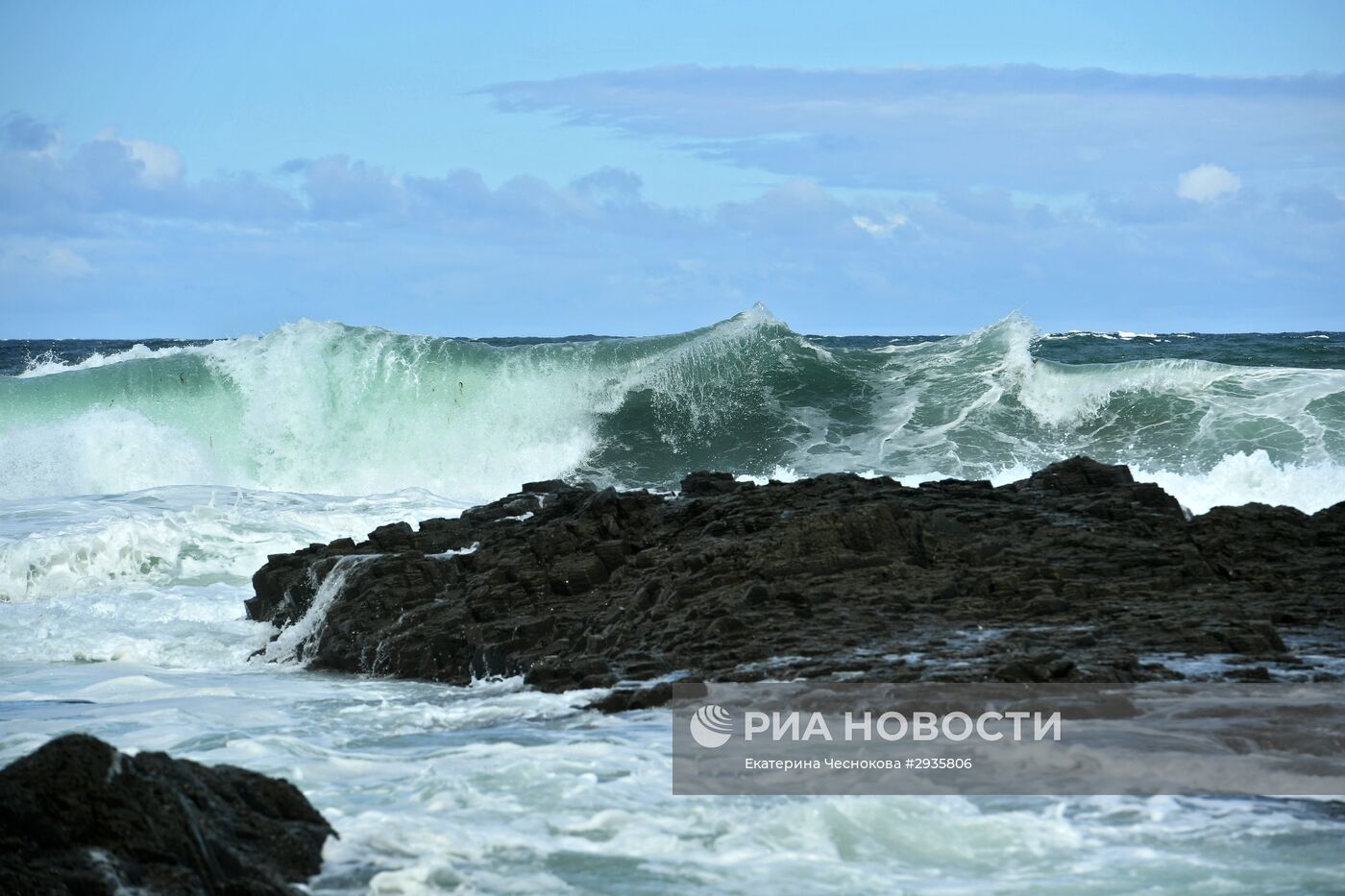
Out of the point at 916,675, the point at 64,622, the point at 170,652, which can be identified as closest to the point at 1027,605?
the point at 916,675

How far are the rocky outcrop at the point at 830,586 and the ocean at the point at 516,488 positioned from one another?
0.55 meters

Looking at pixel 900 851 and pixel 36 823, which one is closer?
pixel 36 823

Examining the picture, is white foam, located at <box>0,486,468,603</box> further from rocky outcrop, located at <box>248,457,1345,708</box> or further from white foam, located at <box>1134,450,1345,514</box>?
white foam, located at <box>1134,450,1345,514</box>

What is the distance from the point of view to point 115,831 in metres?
4.10

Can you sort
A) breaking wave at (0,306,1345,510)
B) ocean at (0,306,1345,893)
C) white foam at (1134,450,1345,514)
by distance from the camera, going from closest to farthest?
1. ocean at (0,306,1345,893)
2. white foam at (1134,450,1345,514)
3. breaking wave at (0,306,1345,510)

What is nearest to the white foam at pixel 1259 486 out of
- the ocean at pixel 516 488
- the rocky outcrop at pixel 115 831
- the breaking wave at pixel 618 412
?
the ocean at pixel 516 488

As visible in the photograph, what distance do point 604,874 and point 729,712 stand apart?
6.52 ft

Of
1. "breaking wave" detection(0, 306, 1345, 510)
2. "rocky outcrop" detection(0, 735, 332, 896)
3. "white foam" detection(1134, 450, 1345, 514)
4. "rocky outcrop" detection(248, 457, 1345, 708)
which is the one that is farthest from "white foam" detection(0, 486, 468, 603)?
"rocky outcrop" detection(0, 735, 332, 896)

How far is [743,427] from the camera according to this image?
23.2 meters

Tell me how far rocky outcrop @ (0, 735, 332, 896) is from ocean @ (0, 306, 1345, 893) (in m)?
0.48

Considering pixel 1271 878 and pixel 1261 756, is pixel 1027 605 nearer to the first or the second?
pixel 1261 756

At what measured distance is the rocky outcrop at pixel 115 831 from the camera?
3.96 meters

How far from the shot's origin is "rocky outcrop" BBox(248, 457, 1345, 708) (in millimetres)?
7773

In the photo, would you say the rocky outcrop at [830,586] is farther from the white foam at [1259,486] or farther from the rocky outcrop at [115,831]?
the white foam at [1259,486]
